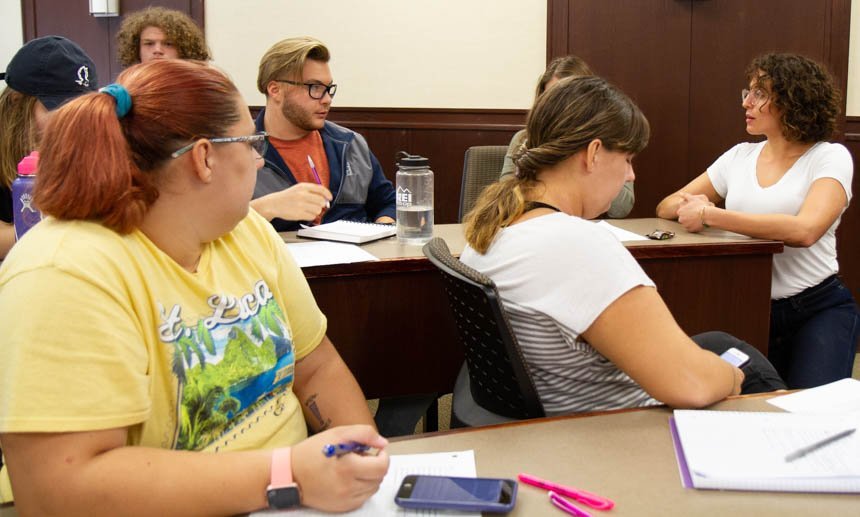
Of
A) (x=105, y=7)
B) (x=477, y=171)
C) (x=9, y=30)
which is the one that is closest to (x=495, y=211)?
(x=477, y=171)

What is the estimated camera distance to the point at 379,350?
2.18 m

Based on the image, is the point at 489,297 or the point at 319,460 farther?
the point at 489,297

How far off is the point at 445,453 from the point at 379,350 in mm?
1098

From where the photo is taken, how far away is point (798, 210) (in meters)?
2.54

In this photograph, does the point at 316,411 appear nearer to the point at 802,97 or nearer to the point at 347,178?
the point at 347,178

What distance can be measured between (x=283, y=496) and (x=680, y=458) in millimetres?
529

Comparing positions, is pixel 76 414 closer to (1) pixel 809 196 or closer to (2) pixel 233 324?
(2) pixel 233 324

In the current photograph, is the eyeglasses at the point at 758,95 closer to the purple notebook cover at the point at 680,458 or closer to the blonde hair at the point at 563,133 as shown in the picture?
the blonde hair at the point at 563,133

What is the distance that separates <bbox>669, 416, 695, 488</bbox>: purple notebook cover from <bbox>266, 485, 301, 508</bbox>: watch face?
1.58 ft

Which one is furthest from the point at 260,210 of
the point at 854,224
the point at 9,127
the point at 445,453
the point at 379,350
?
the point at 854,224

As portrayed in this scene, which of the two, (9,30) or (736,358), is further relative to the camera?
(9,30)

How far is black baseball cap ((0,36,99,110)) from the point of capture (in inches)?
77.8

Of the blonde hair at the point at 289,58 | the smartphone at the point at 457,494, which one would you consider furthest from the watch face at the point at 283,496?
the blonde hair at the point at 289,58

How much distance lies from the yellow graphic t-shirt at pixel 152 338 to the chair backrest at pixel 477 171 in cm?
193
